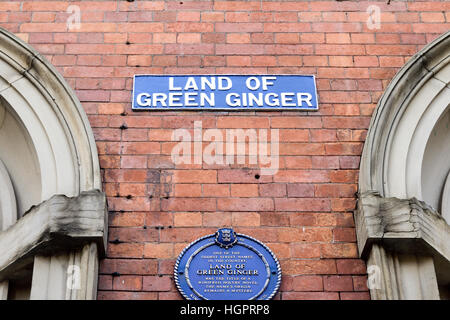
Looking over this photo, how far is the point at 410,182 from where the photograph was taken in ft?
16.3

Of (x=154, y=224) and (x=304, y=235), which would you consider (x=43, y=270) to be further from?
(x=304, y=235)

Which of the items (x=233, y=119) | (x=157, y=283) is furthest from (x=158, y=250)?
(x=233, y=119)

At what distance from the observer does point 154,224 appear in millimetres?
4965

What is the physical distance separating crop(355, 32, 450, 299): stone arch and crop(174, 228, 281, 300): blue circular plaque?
64 centimetres

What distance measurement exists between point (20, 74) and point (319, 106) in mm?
2169

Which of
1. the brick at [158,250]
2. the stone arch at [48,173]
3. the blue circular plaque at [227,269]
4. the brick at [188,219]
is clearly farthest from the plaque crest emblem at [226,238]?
the stone arch at [48,173]

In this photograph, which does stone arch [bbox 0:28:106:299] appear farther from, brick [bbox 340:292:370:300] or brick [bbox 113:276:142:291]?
brick [bbox 340:292:370:300]

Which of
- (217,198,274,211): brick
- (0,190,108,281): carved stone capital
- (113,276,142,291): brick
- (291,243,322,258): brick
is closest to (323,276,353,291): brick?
(291,243,322,258): brick

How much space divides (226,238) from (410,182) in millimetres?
1280

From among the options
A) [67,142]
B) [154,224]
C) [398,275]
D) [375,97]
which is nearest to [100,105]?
[67,142]

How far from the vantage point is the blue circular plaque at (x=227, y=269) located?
4668mm

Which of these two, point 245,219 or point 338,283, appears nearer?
point 338,283

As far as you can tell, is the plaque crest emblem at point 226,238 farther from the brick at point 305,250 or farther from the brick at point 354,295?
the brick at point 354,295

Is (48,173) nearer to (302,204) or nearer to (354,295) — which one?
(302,204)
